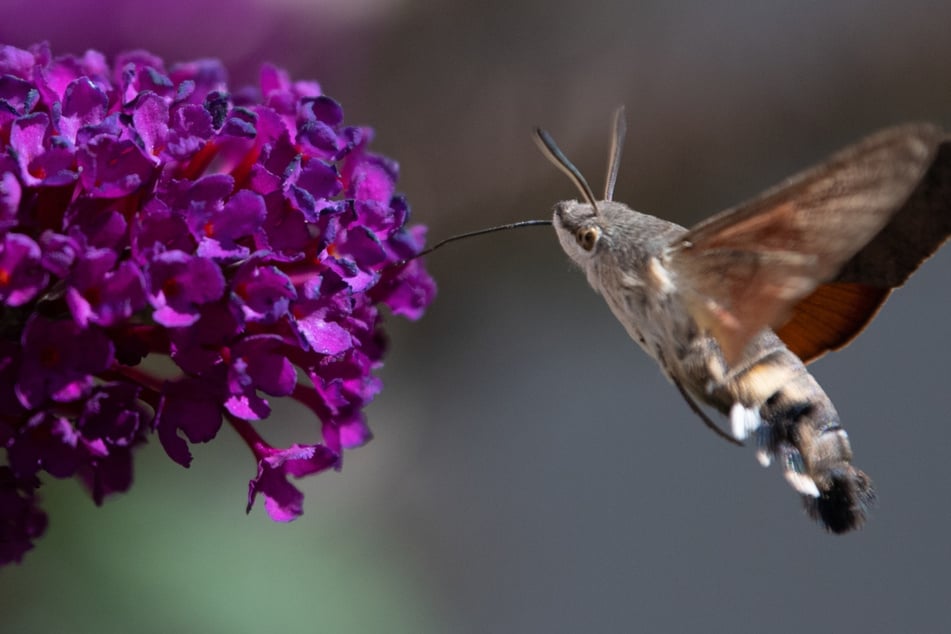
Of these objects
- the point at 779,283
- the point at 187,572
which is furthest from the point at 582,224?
the point at 187,572

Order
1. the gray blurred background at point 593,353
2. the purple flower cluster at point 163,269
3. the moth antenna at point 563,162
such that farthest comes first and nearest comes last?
the gray blurred background at point 593,353
the moth antenna at point 563,162
the purple flower cluster at point 163,269

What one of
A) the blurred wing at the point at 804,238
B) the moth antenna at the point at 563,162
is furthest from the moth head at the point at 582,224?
the blurred wing at the point at 804,238

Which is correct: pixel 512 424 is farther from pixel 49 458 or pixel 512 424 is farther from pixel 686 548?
pixel 49 458

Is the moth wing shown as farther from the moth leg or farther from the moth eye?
the moth eye

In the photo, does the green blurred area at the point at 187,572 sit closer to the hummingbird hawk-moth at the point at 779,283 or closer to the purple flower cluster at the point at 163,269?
the purple flower cluster at the point at 163,269

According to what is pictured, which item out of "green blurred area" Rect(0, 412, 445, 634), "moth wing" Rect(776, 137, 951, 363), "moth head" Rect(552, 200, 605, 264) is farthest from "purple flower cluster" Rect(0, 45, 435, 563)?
"green blurred area" Rect(0, 412, 445, 634)

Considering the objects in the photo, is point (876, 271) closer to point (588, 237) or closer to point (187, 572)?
point (588, 237)

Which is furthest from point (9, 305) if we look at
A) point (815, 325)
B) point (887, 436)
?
point (887, 436)
